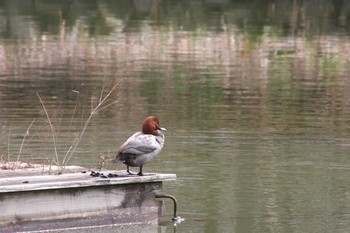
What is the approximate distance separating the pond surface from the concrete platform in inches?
20.9

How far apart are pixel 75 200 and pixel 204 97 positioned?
46.2ft

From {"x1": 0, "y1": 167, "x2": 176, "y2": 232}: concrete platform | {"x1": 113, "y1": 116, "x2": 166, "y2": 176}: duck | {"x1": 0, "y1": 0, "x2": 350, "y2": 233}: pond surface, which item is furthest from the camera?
{"x1": 0, "y1": 0, "x2": 350, "y2": 233}: pond surface

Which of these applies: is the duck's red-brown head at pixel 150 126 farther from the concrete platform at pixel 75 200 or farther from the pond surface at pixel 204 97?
the pond surface at pixel 204 97

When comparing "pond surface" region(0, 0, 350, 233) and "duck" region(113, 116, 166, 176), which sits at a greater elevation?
"duck" region(113, 116, 166, 176)

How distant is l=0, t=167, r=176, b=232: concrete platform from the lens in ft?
44.4

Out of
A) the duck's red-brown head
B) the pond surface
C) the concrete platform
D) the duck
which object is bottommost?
the pond surface

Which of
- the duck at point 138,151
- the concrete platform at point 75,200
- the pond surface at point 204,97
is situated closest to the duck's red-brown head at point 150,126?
the duck at point 138,151

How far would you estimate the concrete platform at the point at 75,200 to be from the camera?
13.5m

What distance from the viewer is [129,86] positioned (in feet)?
98.9

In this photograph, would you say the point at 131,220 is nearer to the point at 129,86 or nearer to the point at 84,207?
the point at 84,207

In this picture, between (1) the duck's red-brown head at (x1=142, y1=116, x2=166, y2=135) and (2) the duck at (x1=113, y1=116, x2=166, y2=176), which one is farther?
(1) the duck's red-brown head at (x1=142, y1=116, x2=166, y2=135)

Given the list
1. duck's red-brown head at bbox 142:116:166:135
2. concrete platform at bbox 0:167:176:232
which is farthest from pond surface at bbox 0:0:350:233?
duck's red-brown head at bbox 142:116:166:135

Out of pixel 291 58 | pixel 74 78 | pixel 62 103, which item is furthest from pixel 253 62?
pixel 62 103

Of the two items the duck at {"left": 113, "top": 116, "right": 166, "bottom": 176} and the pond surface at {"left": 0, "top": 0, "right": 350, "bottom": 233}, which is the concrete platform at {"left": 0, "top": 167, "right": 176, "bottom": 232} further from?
the pond surface at {"left": 0, "top": 0, "right": 350, "bottom": 233}
